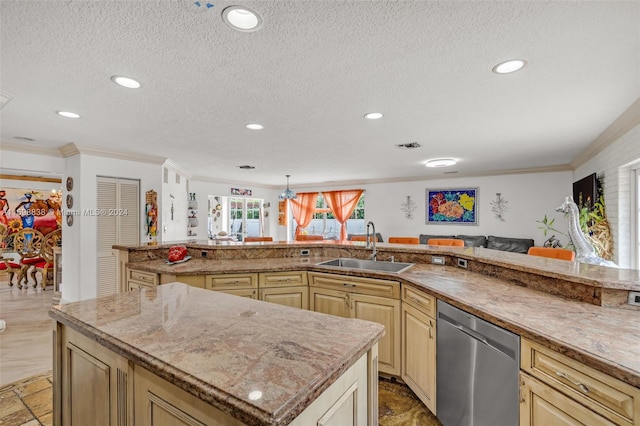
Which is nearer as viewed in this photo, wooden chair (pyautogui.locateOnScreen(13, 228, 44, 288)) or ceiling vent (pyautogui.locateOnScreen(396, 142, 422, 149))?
ceiling vent (pyautogui.locateOnScreen(396, 142, 422, 149))

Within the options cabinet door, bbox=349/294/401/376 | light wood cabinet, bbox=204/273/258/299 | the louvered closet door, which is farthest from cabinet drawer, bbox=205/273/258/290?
the louvered closet door

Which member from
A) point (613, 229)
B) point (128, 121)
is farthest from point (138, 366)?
point (613, 229)

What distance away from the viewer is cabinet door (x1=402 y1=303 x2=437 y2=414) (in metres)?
1.91

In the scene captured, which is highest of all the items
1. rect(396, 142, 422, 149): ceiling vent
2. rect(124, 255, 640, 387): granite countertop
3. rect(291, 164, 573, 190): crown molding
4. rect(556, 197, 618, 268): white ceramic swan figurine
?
rect(396, 142, 422, 149): ceiling vent

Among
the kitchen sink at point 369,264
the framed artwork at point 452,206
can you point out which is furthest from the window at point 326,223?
the kitchen sink at point 369,264

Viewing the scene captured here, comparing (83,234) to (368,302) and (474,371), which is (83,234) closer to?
(368,302)

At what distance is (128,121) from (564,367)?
3.68 metres

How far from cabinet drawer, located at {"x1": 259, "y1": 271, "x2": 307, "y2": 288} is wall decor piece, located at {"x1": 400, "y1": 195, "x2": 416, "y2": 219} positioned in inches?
198

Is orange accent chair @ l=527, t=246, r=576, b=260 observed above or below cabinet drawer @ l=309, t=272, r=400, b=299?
above

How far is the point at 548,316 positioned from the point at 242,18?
6.65ft

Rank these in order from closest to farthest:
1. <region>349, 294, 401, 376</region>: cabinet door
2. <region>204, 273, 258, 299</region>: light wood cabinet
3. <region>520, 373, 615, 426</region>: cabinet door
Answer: <region>520, 373, 615, 426</region>: cabinet door, <region>349, 294, 401, 376</region>: cabinet door, <region>204, 273, 258, 299</region>: light wood cabinet

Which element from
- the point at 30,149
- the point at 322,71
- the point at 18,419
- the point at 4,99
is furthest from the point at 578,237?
the point at 30,149

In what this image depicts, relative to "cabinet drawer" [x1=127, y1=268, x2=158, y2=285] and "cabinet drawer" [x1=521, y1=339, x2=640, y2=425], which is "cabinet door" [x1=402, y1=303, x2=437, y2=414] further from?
"cabinet drawer" [x1=127, y1=268, x2=158, y2=285]

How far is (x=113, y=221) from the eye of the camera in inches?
167
